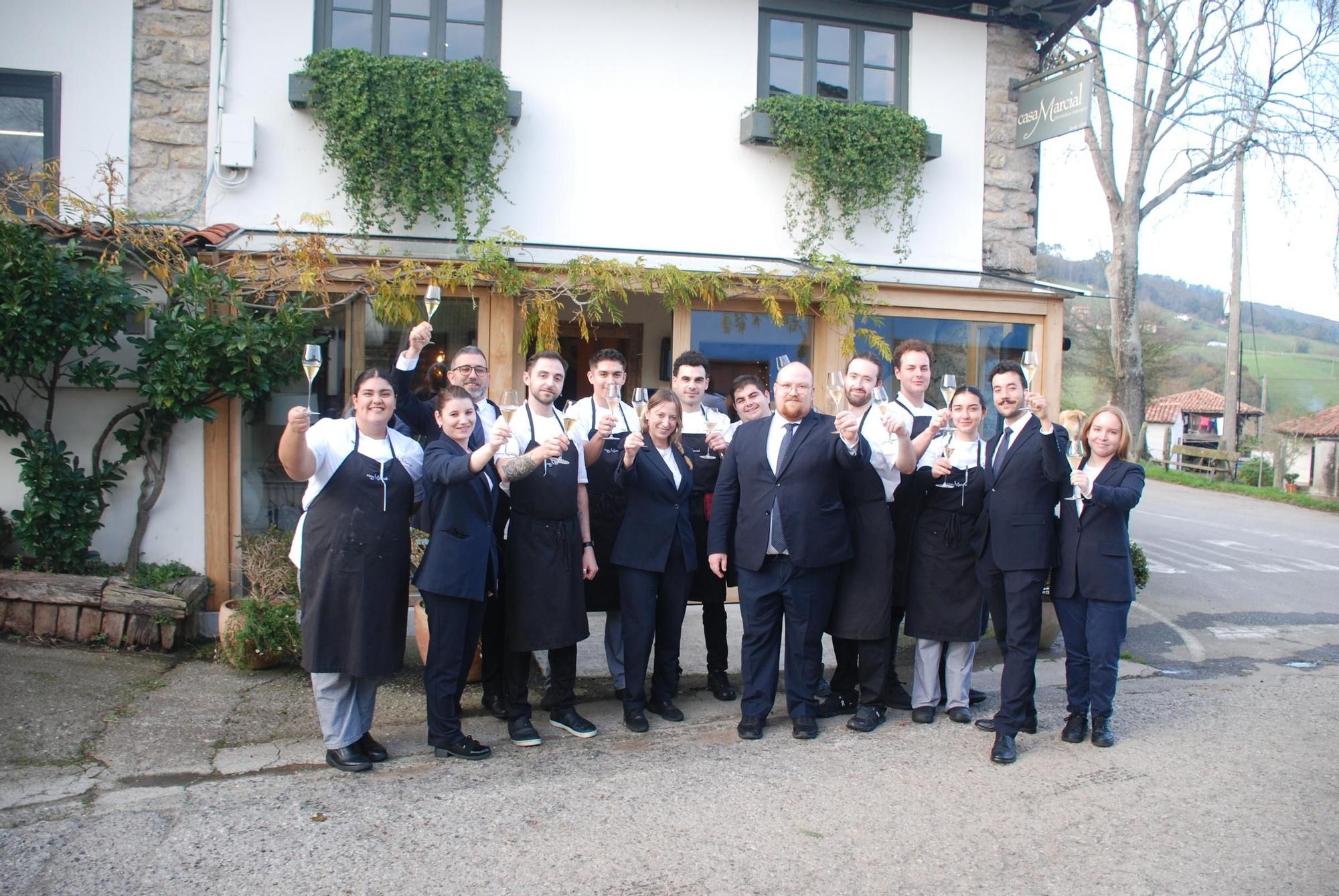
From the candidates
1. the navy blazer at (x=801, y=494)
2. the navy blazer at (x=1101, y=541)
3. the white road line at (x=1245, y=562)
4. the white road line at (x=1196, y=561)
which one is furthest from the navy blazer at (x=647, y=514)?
the white road line at (x=1245, y=562)

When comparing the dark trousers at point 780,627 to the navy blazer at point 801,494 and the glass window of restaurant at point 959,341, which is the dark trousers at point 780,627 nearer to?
the navy blazer at point 801,494

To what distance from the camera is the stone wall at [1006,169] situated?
9039 mm

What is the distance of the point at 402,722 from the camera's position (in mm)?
5387

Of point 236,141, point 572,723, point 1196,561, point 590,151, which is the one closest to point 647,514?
point 572,723

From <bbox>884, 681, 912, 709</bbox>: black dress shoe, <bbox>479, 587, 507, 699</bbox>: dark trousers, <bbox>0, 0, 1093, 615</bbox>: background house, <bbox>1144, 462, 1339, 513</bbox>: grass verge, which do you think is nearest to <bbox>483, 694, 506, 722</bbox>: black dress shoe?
<bbox>479, 587, 507, 699</bbox>: dark trousers

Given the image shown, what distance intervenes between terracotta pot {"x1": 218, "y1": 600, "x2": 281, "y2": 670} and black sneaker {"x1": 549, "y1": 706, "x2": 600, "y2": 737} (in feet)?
6.51

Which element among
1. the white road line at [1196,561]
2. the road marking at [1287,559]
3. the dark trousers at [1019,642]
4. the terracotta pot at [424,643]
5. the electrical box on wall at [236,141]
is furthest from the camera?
the road marking at [1287,559]

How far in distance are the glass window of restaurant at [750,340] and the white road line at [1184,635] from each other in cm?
367

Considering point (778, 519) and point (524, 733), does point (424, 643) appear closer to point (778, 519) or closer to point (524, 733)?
point (524, 733)

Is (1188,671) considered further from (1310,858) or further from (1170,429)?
(1170,429)

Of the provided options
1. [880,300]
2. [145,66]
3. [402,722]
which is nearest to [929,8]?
[880,300]

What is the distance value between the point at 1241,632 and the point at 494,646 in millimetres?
6425

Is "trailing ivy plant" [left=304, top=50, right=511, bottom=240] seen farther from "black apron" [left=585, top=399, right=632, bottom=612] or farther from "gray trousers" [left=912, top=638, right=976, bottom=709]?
"gray trousers" [left=912, top=638, right=976, bottom=709]

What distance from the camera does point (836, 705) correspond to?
5625 mm
